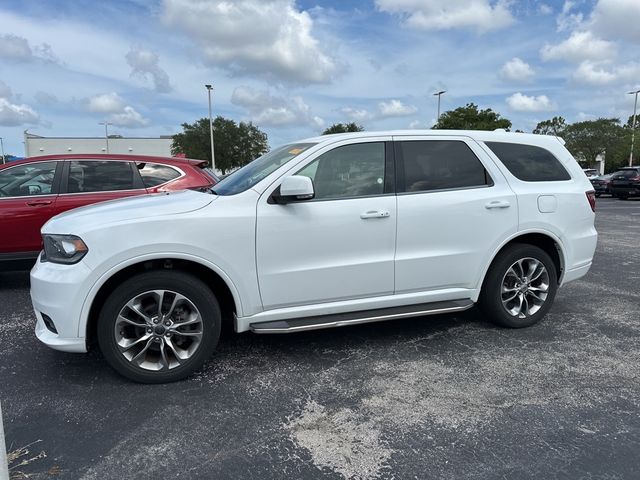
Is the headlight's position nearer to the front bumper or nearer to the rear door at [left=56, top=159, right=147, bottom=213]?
the front bumper

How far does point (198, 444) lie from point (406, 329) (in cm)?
234

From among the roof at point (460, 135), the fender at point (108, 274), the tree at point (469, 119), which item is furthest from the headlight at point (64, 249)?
the tree at point (469, 119)

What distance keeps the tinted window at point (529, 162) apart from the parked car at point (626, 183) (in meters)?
21.5

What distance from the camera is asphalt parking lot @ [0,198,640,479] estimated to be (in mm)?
2463

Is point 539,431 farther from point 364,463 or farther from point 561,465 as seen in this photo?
point 364,463

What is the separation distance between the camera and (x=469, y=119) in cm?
4338

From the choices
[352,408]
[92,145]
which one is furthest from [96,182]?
[92,145]

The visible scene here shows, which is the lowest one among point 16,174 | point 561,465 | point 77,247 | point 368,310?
point 561,465

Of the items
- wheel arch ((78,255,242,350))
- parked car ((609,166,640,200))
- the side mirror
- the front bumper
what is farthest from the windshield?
parked car ((609,166,640,200))

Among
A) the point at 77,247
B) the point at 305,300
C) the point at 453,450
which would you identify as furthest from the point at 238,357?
the point at 453,450

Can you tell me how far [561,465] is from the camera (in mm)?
2441

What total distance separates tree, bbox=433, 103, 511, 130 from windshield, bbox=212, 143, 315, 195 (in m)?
40.5

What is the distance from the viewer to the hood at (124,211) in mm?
3170

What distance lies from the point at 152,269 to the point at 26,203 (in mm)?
3473
